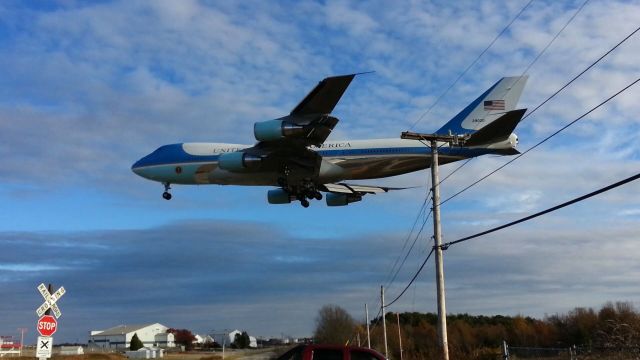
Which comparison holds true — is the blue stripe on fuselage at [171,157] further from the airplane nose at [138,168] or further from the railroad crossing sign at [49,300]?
the railroad crossing sign at [49,300]

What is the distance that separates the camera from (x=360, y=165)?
99.0 ft

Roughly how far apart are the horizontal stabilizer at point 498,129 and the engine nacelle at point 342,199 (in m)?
13.4

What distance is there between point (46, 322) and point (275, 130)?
11.2 metres

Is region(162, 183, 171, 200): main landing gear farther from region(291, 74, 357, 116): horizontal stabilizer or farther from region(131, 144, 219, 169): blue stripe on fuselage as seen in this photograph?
region(291, 74, 357, 116): horizontal stabilizer

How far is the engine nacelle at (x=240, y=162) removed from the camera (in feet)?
91.7

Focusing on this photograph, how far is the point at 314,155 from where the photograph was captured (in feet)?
93.7

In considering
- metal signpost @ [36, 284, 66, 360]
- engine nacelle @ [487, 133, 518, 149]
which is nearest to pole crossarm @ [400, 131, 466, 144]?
engine nacelle @ [487, 133, 518, 149]

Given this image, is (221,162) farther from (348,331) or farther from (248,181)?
(348,331)

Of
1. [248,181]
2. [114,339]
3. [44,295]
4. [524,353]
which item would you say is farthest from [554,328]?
[114,339]

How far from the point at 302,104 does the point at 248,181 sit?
7944mm

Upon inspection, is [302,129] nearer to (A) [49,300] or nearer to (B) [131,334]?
(A) [49,300]

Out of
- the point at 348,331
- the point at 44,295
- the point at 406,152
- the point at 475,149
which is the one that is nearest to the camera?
the point at 44,295

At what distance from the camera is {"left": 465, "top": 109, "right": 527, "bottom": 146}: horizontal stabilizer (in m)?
19.8

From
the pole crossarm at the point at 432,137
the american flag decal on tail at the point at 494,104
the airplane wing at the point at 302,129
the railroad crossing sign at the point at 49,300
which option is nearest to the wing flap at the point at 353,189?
the airplane wing at the point at 302,129
